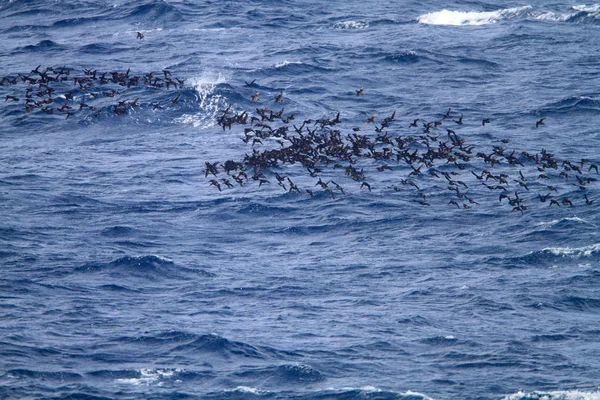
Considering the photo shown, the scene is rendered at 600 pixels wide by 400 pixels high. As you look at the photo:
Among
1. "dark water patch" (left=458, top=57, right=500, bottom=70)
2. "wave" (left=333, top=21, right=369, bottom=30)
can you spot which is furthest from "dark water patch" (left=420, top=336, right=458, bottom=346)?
"wave" (left=333, top=21, right=369, bottom=30)

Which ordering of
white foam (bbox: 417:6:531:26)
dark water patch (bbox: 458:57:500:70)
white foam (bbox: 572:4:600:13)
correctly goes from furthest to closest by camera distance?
1. white foam (bbox: 417:6:531:26)
2. white foam (bbox: 572:4:600:13)
3. dark water patch (bbox: 458:57:500:70)

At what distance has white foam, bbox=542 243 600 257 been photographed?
39.9 metres

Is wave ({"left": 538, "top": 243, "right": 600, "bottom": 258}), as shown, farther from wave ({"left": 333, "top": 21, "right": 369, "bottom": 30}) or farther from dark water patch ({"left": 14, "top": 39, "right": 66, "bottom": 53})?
dark water patch ({"left": 14, "top": 39, "right": 66, "bottom": 53})

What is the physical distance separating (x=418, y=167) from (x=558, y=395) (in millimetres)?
21467

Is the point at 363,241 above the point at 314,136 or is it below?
below

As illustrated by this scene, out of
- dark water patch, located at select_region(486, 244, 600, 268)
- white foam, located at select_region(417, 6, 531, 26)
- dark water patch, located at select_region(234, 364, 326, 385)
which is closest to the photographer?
dark water patch, located at select_region(234, 364, 326, 385)

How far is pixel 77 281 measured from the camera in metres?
37.9

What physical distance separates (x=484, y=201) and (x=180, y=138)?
20341 mm

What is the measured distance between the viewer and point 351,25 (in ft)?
261

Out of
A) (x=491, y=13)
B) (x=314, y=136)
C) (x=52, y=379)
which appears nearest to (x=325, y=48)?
(x=491, y=13)

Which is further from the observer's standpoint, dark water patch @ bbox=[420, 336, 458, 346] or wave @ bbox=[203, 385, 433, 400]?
dark water patch @ bbox=[420, 336, 458, 346]

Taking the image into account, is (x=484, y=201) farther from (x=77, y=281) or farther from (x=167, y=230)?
(x=77, y=281)

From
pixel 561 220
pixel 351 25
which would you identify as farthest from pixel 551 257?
pixel 351 25

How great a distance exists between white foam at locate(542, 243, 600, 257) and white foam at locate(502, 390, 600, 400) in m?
11.0
